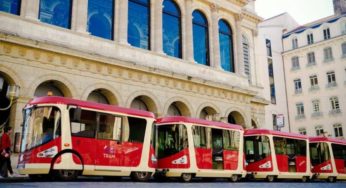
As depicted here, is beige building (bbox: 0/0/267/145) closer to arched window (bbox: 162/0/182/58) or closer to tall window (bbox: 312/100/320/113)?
arched window (bbox: 162/0/182/58)

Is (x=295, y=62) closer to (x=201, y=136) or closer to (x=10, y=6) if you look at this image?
(x=201, y=136)

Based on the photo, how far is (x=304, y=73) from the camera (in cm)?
4141

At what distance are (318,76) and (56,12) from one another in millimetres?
30701

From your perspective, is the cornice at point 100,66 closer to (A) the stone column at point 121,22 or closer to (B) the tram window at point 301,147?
(A) the stone column at point 121,22

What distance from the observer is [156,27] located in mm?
21906

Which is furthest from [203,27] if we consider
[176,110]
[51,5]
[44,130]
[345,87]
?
[345,87]

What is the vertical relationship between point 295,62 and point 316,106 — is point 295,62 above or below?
above

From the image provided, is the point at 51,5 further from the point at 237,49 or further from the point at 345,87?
the point at 345,87

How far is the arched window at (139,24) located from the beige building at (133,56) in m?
0.06

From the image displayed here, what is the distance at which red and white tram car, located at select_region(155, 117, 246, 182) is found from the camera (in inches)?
583

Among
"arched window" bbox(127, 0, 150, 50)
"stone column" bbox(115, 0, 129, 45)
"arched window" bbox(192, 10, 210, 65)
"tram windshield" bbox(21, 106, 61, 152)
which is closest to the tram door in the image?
"tram windshield" bbox(21, 106, 61, 152)

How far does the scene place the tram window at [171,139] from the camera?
1495 centimetres

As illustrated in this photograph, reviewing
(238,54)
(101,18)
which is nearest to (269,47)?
(238,54)

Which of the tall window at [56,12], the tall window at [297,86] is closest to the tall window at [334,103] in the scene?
the tall window at [297,86]
